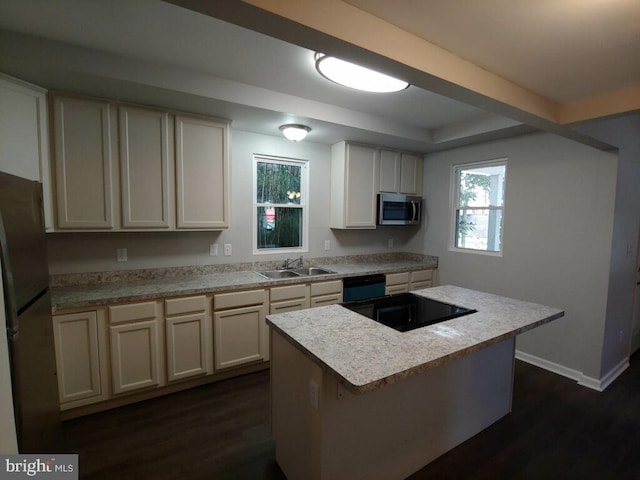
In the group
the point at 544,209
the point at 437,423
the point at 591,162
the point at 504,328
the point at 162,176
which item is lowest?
the point at 437,423

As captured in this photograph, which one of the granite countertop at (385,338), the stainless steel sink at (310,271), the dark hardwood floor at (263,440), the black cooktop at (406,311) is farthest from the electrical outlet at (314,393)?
the stainless steel sink at (310,271)

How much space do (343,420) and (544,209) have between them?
2954 mm

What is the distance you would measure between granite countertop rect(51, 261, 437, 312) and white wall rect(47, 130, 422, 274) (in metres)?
0.18

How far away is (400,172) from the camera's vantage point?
4.05 meters

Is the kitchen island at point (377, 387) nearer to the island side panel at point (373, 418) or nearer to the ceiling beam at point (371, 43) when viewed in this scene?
the island side panel at point (373, 418)

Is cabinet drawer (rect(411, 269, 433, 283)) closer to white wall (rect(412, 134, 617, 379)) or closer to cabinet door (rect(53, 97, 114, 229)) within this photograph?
white wall (rect(412, 134, 617, 379))

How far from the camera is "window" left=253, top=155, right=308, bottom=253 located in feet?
11.2

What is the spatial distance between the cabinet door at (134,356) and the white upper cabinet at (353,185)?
7.61ft

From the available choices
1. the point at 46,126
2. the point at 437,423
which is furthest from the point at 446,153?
the point at 46,126

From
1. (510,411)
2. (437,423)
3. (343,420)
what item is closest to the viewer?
(343,420)

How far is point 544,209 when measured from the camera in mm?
3037

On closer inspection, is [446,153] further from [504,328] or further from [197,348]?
[197,348]

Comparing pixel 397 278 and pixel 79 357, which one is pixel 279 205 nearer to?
pixel 397 278

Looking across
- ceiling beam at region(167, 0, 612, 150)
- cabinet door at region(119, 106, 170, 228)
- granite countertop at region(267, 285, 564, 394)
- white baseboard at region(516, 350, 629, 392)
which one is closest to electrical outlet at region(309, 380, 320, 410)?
granite countertop at region(267, 285, 564, 394)
